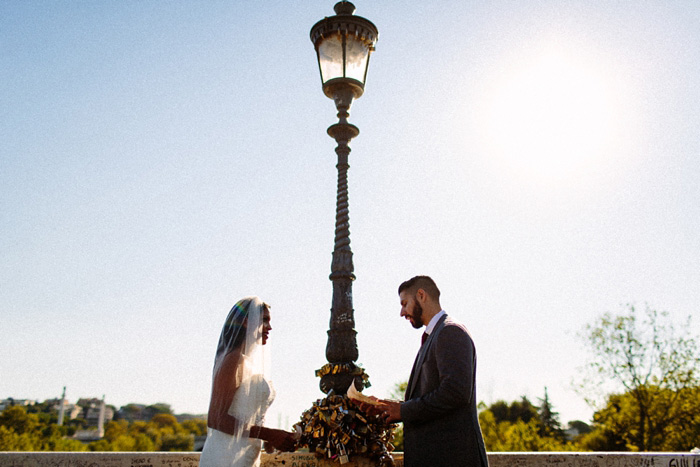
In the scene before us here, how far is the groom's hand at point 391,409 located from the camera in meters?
3.53

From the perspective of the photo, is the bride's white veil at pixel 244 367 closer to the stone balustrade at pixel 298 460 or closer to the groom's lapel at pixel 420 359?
the stone balustrade at pixel 298 460

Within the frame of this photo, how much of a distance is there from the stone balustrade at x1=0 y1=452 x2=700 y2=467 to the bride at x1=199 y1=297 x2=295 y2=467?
530mm

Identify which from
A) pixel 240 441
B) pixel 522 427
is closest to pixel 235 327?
pixel 240 441

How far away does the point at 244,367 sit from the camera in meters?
3.93

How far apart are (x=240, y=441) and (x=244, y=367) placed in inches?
21.3

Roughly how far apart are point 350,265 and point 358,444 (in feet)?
5.65

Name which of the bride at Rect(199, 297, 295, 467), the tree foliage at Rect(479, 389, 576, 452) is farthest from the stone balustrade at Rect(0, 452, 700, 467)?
the tree foliage at Rect(479, 389, 576, 452)

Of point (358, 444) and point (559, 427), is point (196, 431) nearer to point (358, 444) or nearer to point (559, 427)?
point (559, 427)

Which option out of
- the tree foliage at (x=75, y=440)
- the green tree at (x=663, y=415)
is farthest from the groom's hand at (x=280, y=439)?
the tree foliage at (x=75, y=440)

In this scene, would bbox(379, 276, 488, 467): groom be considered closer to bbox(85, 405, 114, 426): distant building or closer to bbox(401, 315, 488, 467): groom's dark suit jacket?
bbox(401, 315, 488, 467): groom's dark suit jacket

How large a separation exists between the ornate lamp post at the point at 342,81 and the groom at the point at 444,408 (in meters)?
1.58

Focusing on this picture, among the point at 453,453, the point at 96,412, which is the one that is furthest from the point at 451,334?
the point at 96,412

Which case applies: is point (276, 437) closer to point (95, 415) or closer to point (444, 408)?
→ point (444, 408)

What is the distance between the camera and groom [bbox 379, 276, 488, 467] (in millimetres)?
3242
